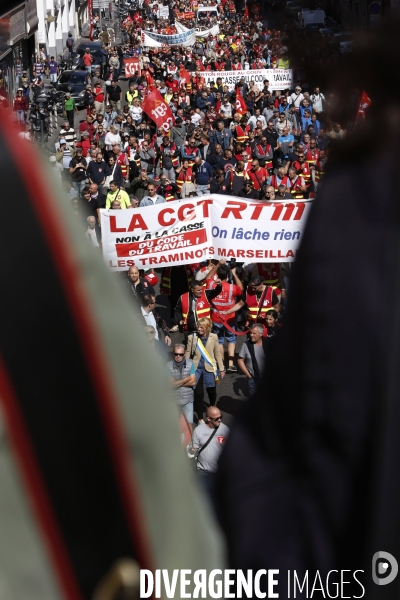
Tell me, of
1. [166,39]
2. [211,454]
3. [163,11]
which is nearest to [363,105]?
[211,454]

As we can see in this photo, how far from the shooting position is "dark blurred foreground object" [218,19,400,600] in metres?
0.86

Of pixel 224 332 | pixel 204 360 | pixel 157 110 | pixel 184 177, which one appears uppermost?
pixel 157 110

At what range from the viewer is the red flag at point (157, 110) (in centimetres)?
2125

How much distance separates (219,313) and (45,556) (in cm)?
1053

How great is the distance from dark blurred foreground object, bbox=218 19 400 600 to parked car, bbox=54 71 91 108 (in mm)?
28200

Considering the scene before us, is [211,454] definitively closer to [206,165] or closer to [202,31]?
[206,165]

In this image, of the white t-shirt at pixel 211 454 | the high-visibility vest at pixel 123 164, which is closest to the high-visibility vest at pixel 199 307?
the high-visibility vest at pixel 123 164

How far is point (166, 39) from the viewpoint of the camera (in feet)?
123

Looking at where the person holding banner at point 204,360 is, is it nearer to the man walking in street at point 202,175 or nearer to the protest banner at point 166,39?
the man walking in street at point 202,175

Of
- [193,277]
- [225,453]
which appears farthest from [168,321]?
[225,453]

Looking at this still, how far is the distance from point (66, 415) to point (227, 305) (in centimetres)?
1055

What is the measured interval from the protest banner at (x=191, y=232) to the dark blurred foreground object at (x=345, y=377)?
10.0 m

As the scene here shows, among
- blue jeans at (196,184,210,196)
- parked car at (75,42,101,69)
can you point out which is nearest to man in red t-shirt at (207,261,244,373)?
blue jeans at (196,184,210,196)

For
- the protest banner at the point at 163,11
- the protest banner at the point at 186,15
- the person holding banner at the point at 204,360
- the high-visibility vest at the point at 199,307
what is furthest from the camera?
the protest banner at the point at 163,11
